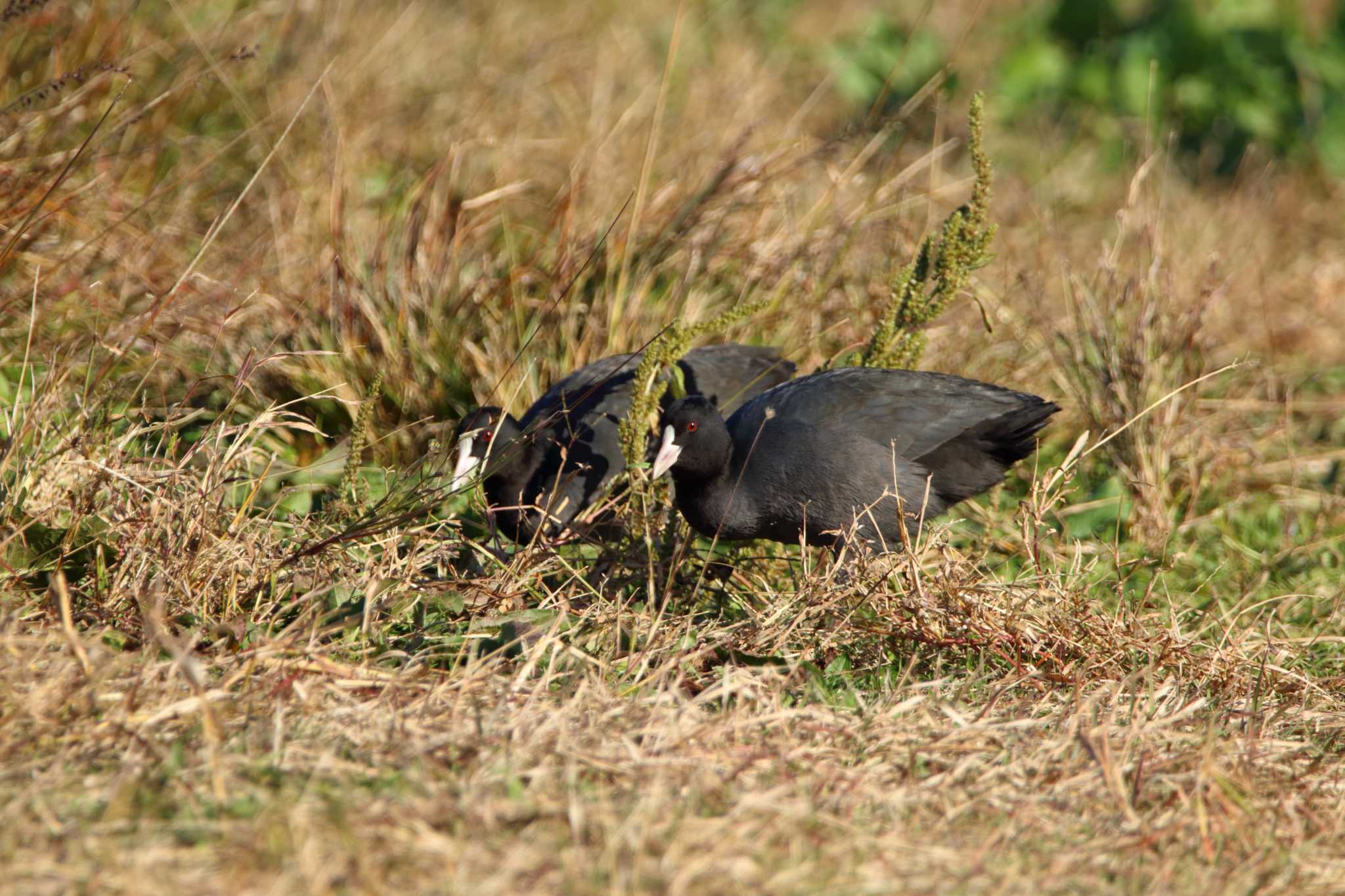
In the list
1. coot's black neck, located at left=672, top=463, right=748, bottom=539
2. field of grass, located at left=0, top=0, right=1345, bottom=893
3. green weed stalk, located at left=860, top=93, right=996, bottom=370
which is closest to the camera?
field of grass, located at left=0, top=0, right=1345, bottom=893

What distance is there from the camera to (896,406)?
3.53 m

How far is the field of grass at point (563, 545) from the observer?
2115mm

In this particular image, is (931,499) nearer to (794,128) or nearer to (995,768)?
(995,768)

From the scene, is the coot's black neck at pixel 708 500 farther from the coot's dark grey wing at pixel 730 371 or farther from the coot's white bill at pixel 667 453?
the coot's dark grey wing at pixel 730 371

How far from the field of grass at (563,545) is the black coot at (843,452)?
158 millimetres

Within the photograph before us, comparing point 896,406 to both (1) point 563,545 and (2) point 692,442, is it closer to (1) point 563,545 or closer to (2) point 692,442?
(2) point 692,442

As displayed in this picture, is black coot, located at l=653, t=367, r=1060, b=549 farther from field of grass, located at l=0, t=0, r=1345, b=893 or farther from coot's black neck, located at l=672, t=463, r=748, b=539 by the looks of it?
field of grass, located at l=0, t=0, r=1345, b=893

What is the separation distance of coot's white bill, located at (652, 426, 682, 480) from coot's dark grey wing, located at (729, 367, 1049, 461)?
1.02ft

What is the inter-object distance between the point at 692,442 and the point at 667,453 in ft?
0.25

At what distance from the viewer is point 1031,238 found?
219 inches

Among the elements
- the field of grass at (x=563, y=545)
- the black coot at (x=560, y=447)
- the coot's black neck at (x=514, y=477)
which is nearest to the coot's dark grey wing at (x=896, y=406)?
the black coot at (x=560, y=447)

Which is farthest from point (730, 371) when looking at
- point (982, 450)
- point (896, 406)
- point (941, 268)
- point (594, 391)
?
point (941, 268)

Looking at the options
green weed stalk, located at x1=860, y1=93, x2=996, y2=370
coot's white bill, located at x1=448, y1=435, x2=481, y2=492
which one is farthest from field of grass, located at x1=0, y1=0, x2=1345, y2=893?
green weed stalk, located at x1=860, y1=93, x2=996, y2=370

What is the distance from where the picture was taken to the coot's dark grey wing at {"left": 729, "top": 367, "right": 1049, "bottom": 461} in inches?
138
